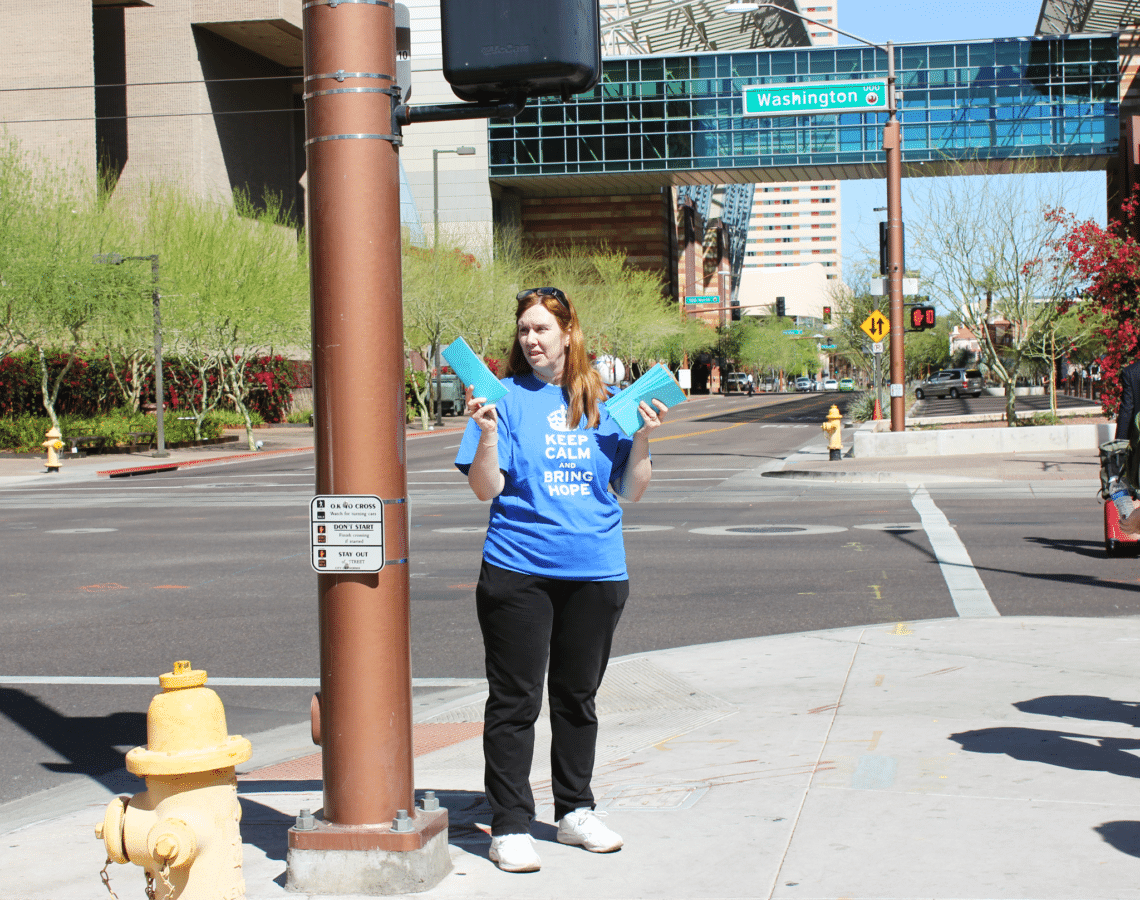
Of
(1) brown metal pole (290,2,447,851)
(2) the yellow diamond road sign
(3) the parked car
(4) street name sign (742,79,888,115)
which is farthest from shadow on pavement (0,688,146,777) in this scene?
(3) the parked car

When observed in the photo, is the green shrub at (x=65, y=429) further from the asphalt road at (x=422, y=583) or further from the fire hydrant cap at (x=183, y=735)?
the fire hydrant cap at (x=183, y=735)

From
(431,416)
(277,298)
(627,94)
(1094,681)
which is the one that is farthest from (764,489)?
(627,94)

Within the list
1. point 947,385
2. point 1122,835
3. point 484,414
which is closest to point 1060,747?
point 1122,835

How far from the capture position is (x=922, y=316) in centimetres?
2355

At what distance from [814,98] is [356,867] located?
62.7 ft

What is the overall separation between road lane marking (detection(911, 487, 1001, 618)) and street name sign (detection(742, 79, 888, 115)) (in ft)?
26.3

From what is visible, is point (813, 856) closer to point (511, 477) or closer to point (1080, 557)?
point (511, 477)

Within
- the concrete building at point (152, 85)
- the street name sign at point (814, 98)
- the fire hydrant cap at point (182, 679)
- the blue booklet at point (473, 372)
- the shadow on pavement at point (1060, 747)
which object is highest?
the concrete building at point (152, 85)

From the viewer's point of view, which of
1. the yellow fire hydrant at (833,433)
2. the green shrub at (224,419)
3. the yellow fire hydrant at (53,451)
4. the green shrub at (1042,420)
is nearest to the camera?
the yellow fire hydrant at (833,433)

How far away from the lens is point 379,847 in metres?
3.59

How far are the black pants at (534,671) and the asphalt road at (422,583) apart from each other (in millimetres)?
2623

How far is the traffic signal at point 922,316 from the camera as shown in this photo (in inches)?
925

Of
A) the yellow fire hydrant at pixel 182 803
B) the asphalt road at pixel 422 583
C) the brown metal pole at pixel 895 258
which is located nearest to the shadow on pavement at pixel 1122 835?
the yellow fire hydrant at pixel 182 803

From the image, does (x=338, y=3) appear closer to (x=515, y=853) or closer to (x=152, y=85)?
(x=515, y=853)
